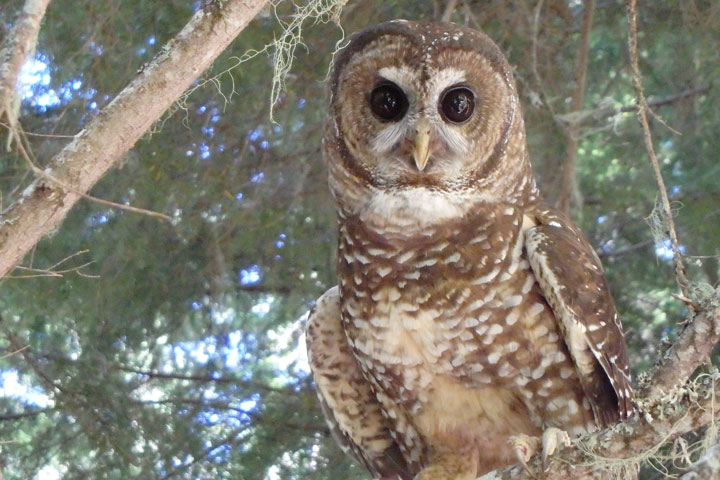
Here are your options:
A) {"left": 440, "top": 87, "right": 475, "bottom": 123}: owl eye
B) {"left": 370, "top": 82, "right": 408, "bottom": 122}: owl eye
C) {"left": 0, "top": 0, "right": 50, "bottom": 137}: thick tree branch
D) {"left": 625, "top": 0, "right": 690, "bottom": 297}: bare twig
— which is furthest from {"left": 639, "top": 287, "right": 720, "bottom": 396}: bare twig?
{"left": 0, "top": 0, "right": 50, "bottom": 137}: thick tree branch

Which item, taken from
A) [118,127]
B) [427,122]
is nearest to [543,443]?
[427,122]

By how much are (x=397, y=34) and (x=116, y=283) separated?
168 centimetres

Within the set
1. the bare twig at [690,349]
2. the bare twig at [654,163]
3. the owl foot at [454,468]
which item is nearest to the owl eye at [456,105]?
the bare twig at [654,163]

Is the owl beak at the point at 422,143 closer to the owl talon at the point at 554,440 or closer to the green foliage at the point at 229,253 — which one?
the owl talon at the point at 554,440

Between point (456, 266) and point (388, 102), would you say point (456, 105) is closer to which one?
point (388, 102)

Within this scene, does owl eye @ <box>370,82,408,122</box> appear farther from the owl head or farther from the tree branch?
the tree branch

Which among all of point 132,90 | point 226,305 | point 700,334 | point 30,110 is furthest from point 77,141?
point 226,305

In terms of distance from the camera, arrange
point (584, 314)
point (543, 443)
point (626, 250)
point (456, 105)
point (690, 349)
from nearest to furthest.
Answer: point (690, 349) → point (543, 443) → point (584, 314) → point (456, 105) → point (626, 250)

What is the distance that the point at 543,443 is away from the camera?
1996 millimetres

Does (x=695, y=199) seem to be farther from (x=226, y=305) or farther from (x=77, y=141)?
(x=77, y=141)

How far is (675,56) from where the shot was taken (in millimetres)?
3670

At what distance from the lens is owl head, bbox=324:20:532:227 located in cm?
231

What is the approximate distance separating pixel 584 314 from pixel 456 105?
2.15 feet

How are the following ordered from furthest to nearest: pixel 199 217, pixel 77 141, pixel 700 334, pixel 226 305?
1. pixel 226 305
2. pixel 199 217
3. pixel 700 334
4. pixel 77 141
